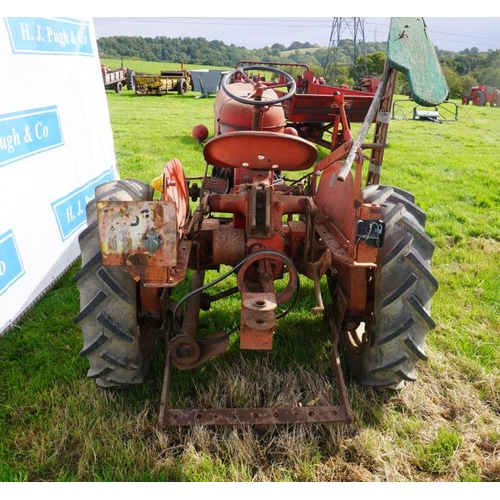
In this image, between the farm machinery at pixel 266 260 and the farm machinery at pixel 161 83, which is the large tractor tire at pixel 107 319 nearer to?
the farm machinery at pixel 266 260

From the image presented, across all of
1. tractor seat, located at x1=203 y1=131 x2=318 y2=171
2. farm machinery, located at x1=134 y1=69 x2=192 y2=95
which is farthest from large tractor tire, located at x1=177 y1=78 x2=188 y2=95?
tractor seat, located at x1=203 y1=131 x2=318 y2=171

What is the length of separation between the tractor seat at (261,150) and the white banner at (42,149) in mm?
1781

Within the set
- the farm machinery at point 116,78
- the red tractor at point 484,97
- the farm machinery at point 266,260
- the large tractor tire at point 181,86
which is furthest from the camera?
the red tractor at point 484,97

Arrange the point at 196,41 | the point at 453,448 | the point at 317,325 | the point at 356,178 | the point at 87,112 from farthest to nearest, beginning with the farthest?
the point at 196,41 < the point at 87,112 < the point at 317,325 < the point at 453,448 < the point at 356,178

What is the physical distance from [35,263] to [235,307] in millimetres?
1620

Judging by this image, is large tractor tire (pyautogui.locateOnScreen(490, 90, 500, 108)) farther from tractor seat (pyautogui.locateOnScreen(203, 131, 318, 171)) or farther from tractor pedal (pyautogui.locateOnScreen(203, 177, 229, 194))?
tractor seat (pyautogui.locateOnScreen(203, 131, 318, 171))

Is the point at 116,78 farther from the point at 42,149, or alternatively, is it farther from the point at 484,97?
the point at 42,149

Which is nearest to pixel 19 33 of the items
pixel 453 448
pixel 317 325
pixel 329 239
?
pixel 329 239

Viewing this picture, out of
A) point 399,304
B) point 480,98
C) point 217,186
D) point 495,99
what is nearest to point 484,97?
point 480,98

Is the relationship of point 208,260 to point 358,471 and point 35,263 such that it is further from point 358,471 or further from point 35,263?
point 35,263

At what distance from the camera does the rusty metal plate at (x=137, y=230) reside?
5.80ft

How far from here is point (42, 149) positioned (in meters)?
3.67

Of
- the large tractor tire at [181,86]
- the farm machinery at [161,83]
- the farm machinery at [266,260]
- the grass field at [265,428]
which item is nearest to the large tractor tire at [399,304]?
the farm machinery at [266,260]

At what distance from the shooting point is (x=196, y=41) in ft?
170
